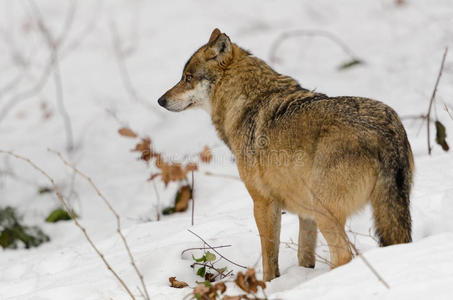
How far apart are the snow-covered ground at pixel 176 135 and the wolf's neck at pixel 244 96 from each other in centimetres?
102

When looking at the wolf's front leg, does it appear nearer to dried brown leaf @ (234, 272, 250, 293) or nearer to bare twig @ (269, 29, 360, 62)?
dried brown leaf @ (234, 272, 250, 293)

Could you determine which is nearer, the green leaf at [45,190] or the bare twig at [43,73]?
the green leaf at [45,190]

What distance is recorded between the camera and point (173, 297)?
12.2ft

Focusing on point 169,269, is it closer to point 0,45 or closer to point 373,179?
point 373,179

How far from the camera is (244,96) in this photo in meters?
4.41

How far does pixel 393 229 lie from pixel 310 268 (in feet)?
3.60

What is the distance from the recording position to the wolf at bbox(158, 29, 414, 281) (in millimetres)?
3316

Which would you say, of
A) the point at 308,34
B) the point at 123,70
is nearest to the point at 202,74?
the point at 308,34

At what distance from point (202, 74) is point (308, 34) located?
6.03 meters

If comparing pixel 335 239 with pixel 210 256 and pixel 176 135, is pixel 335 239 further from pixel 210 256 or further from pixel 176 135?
pixel 176 135

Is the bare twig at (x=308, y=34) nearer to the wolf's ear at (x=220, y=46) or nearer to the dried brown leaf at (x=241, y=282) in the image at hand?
the wolf's ear at (x=220, y=46)

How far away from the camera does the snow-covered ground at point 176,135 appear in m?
4.03

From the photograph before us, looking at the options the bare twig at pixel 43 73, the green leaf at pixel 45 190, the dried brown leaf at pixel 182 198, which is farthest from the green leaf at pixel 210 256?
the bare twig at pixel 43 73

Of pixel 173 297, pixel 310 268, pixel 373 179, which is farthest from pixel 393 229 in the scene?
pixel 173 297
